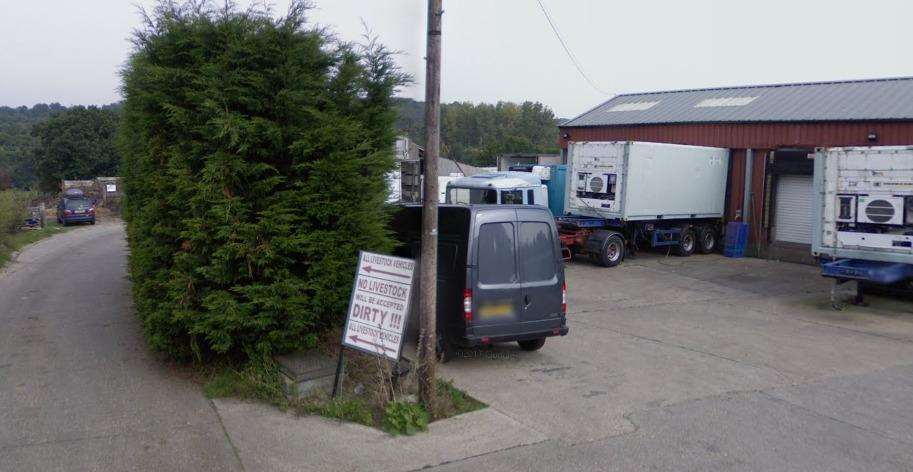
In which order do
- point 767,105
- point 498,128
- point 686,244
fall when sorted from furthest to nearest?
point 498,128, point 767,105, point 686,244

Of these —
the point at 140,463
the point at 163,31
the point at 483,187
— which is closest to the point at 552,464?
the point at 140,463

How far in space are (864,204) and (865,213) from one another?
174 mm

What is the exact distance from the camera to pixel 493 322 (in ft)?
27.1

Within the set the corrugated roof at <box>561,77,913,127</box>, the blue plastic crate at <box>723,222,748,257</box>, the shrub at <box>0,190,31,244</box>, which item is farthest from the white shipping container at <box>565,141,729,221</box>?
the shrub at <box>0,190,31,244</box>

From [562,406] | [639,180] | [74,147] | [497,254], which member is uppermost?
[74,147]

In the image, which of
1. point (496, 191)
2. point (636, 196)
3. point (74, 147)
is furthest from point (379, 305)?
point (74, 147)

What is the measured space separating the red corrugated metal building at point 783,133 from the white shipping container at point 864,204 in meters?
6.29

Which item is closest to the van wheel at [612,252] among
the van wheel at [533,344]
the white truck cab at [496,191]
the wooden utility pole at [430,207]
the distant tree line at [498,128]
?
the white truck cab at [496,191]

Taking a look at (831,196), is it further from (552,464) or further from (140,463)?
(140,463)

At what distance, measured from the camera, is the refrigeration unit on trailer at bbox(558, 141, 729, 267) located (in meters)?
19.2

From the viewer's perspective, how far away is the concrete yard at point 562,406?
5.83 metres

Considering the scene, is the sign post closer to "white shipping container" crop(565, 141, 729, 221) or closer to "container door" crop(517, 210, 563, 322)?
"container door" crop(517, 210, 563, 322)

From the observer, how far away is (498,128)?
3125 inches

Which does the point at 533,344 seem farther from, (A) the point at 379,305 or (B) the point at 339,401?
(B) the point at 339,401
